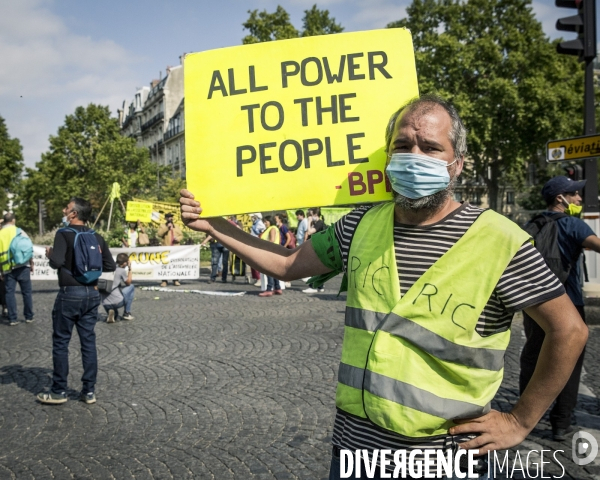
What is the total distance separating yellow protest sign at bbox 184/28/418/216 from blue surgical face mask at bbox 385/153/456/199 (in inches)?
17.9

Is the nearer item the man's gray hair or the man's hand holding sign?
the man's hand holding sign

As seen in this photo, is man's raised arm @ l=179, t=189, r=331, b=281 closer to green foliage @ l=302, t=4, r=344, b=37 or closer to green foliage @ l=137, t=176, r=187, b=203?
green foliage @ l=302, t=4, r=344, b=37

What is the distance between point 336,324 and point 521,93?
111ft

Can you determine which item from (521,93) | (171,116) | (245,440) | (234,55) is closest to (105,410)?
(245,440)

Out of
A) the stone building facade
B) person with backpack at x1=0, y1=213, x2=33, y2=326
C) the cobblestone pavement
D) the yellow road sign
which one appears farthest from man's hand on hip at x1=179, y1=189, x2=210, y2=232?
the stone building facade

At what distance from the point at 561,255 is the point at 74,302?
4.18 meters

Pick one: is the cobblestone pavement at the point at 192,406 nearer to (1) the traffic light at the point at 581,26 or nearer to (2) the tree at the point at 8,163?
(1) the traffic light at the point at 581,26

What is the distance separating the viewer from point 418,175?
1.80 metres

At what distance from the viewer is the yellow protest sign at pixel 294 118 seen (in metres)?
2.34

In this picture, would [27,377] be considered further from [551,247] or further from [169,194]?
[169,194]

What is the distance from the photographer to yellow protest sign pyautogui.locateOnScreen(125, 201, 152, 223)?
17.8 metres

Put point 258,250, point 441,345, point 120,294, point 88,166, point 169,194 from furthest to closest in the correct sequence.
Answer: point 88,166 → point 169,194 → point 120,294 → point 258,250 → point 441,345

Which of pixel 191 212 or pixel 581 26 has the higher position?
pixel 581 26

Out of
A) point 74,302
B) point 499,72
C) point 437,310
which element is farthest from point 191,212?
point 499,72
